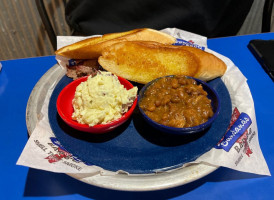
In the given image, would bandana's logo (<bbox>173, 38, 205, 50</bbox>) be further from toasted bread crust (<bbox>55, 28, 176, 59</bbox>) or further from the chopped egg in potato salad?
the chopped egg in potato salad

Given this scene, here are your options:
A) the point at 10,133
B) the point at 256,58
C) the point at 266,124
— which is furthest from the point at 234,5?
the point at 10,133

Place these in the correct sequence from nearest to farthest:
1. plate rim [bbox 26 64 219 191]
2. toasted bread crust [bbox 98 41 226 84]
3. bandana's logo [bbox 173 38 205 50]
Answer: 1. plate rim [bbox 26 64 219 191]
2. toasted bread crust [bbox 98 41 226 84]
3. bandana's logo [bbox 173 38 205 50]

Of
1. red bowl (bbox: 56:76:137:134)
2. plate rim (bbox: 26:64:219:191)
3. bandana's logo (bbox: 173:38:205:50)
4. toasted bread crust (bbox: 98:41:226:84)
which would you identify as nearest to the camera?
plate rim (bbox: 26:64:219:191)

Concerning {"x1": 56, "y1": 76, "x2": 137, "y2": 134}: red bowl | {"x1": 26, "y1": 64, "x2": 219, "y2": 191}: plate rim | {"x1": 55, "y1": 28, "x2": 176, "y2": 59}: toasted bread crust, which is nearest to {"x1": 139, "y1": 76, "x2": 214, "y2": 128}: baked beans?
{"x1": 56, "y1": 76, "x2": 137, "y2": 134}: red bowl

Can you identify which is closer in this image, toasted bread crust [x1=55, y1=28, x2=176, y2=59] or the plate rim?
the plate rim

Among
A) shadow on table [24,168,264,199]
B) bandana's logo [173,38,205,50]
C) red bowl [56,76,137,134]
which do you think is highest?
bandana's logo [173,38,205,50]

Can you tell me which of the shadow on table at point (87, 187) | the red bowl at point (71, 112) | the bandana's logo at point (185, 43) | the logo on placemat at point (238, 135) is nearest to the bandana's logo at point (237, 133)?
the logo on placemat at point (238, 135)

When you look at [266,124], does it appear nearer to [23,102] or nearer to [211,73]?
[211,73]
